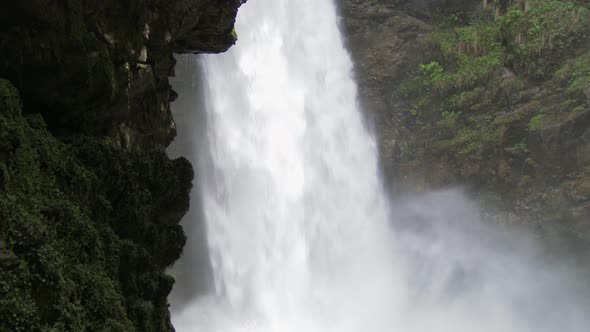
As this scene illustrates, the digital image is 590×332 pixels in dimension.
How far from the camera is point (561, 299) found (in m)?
21.2

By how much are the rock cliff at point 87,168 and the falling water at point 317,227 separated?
352 inches

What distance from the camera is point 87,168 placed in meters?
7.76

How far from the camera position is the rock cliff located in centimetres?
558

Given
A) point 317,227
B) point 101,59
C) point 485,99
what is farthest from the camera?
point 485,99

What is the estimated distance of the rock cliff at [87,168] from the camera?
558 centimetres

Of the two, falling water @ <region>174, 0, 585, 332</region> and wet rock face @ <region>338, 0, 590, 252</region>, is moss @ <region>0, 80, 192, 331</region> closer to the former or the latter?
falling water @ <region>174, 0, 585, 332</region>

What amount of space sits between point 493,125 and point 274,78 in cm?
876

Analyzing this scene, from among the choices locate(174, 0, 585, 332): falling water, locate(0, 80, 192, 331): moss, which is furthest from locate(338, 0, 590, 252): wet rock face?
locate(0, 80, 192, 331): moss

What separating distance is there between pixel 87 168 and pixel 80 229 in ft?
4.09

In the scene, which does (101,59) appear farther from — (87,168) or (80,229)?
(80,229)

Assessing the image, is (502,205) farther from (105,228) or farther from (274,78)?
(105,228)

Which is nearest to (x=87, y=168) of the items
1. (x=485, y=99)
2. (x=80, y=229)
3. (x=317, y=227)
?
(x=80, y=229)

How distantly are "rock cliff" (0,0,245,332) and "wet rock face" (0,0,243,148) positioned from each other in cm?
2

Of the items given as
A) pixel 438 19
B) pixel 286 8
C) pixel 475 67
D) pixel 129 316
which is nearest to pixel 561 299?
pixel 475 67
